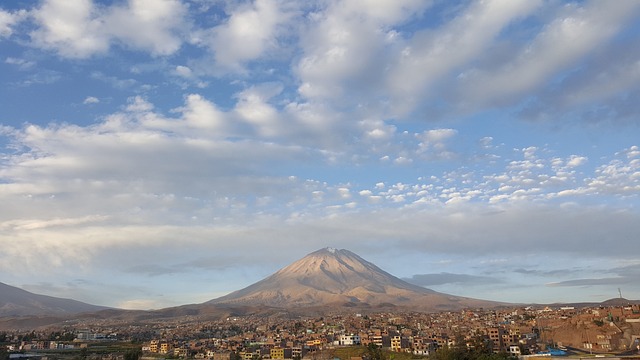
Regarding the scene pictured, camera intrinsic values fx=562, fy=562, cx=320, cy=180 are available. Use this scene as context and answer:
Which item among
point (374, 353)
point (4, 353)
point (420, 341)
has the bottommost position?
point (374, 353)

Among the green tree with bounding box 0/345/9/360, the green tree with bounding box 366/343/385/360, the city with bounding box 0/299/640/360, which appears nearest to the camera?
the green tree with bounding box 366/343/385/360

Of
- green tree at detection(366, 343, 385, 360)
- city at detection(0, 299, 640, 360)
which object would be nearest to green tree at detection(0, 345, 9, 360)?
city at detection(0, 299, 640, 360)

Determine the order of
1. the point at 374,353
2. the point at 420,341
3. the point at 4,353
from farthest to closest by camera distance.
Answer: the point at 4,353 < the point at 420,341 < the point at 374,353

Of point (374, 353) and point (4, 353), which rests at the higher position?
point (4, 353)

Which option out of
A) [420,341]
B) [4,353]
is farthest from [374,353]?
[4,353]

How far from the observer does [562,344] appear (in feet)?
232

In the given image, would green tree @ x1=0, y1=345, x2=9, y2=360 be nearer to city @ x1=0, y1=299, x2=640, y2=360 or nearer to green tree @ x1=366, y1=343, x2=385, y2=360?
city @ x1=0, y1=299, x2=640, y2=360

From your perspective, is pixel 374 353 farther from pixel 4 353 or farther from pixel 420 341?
pixel 4 353

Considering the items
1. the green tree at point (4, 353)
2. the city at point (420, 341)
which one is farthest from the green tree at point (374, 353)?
the green tree at point (4, 353)

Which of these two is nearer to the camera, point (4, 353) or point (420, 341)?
point (420, 341)

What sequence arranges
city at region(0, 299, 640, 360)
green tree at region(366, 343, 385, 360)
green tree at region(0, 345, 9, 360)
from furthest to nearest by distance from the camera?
1. green tree at region(0, 345, 9, 360)
2. city at region(0, 299, 640, 360)
3. green tree at region(366, 343, 385, 360)

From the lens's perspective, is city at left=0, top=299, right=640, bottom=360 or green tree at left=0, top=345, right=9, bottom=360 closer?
city at left=0, top=299, right=640, bottom=360

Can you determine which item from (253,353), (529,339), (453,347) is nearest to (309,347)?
(253,353)

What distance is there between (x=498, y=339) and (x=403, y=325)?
3166 centimetres
